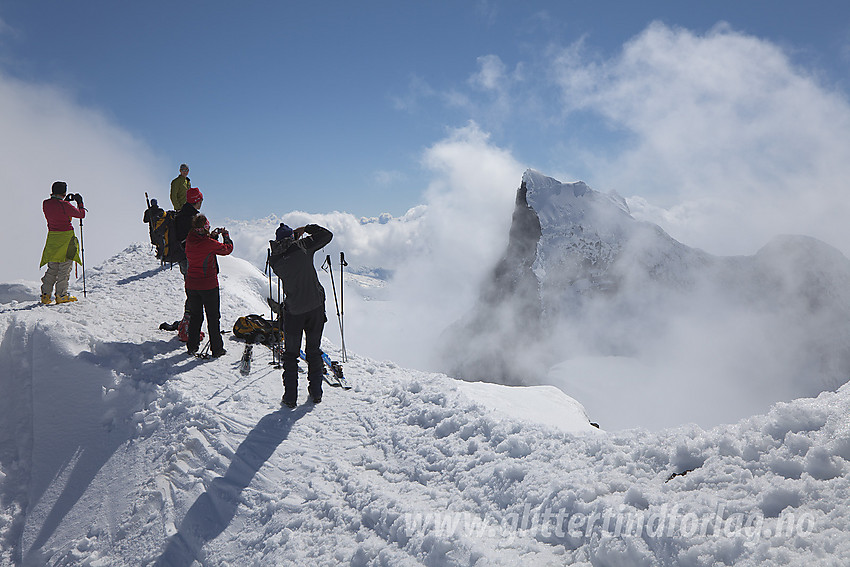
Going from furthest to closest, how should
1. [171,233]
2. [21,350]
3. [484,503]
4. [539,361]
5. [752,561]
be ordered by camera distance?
[539,361], [171,233], [21,350], [484,503], [752,561]

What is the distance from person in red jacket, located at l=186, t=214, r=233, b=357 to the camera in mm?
8578

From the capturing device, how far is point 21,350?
8195mm

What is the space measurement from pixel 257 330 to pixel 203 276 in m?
2.20

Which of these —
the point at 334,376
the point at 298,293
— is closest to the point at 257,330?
the point at 334,376

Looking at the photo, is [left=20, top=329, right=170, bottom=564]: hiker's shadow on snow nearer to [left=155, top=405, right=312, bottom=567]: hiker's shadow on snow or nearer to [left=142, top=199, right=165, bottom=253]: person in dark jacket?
[left=155, top=405, right=312, bottom=567]: hiker's shadow on snow

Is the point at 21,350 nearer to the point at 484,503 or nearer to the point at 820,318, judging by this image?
the point at 484,503

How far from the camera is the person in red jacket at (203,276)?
858 centimetres

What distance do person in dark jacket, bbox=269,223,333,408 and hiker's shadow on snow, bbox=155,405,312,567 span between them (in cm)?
105

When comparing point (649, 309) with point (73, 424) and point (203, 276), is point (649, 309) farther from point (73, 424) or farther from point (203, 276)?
point (73, 424)

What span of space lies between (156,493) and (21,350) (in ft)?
17.1

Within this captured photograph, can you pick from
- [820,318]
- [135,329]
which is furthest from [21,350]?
[820,318]

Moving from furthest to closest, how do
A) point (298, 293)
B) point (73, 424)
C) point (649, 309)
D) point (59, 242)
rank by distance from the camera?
point (649, 309) → point (59, 242) → point (298, 293) → point (73, 424)

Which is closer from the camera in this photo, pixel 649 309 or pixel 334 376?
pixel 334 376

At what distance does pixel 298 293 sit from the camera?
7.34 metres
